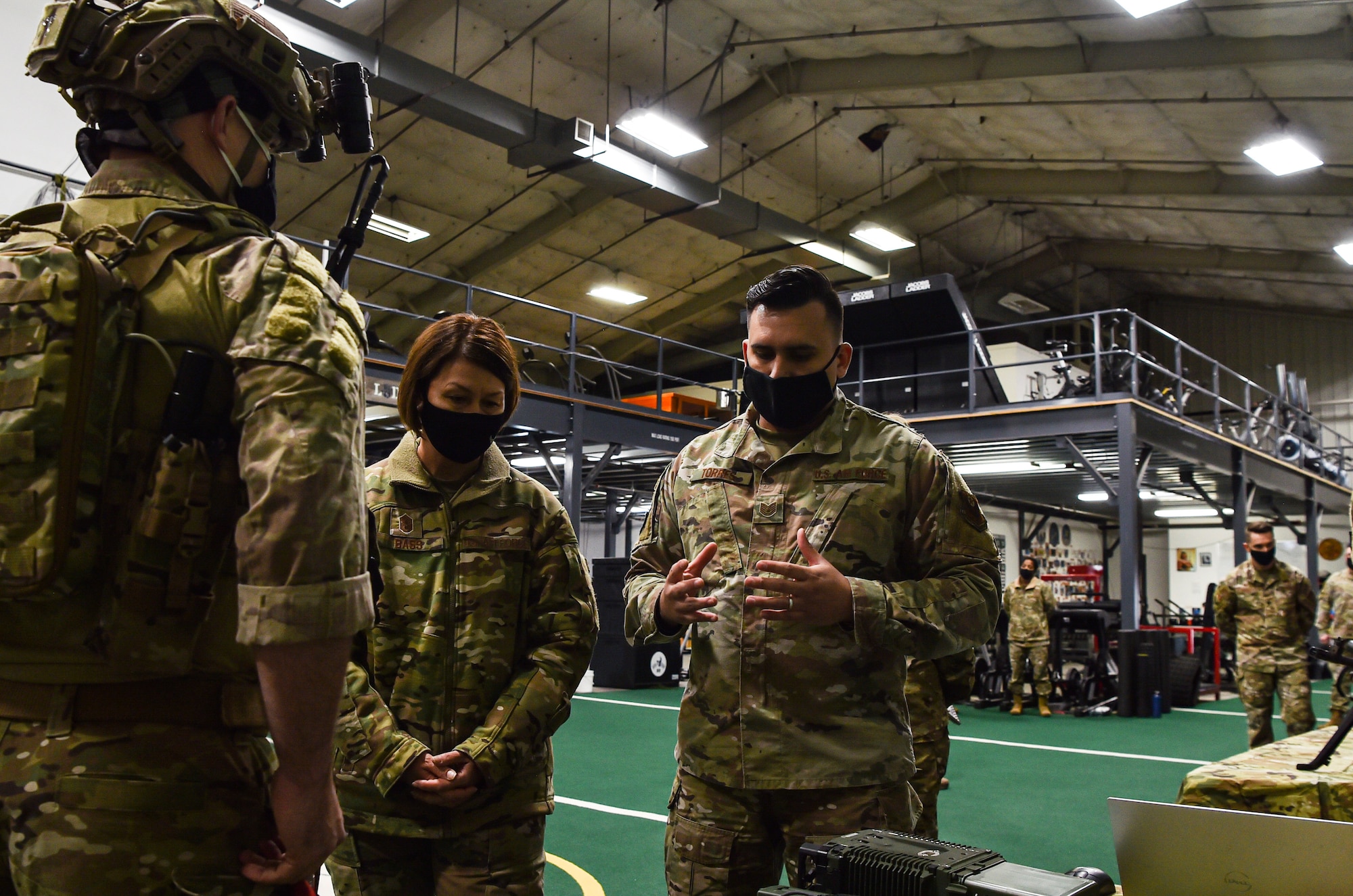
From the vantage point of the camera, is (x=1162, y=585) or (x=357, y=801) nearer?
(x=357, y=801)

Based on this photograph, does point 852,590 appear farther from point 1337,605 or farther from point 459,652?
point 1337,605

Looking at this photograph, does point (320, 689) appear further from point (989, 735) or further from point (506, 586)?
point (989, 735)

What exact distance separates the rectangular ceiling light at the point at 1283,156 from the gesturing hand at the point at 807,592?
43.3ft

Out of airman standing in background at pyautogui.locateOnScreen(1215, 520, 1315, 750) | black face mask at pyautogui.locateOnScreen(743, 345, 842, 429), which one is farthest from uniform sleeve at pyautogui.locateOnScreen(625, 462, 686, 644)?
airman standing in background at pyautogui.locateOnScreen(1215, 520, 1315, 750)

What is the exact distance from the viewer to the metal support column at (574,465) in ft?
36.3

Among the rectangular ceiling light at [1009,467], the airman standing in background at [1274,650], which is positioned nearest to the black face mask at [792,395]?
the airman standing in background at [1274,650]

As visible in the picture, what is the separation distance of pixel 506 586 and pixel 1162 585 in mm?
28442

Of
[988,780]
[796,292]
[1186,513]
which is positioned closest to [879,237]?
[988,780]

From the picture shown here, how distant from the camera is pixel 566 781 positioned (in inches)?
262

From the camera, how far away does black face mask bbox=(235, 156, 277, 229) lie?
4.86ft

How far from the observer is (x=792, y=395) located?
2209 mm

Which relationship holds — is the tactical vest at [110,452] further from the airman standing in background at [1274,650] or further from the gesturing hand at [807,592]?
the airman standing in background at [1274,650]

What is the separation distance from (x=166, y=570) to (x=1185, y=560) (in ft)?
94.4

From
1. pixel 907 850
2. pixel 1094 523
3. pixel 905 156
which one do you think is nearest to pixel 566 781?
pixel 907 850
